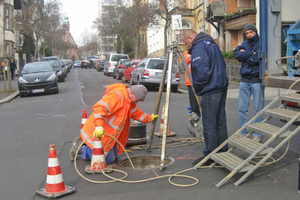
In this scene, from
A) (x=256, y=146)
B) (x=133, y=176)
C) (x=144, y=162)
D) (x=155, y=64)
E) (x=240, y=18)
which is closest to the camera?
(x=256, y=146)

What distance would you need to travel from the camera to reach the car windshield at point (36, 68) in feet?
59.0

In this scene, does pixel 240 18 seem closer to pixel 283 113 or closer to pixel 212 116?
pixel 283 113

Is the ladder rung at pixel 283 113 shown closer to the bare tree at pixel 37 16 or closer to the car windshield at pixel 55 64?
the car windshield at pixel 55 64

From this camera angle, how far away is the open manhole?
5.52m

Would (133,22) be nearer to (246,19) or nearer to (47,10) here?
(47,10)

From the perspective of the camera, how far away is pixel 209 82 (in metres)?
4.98

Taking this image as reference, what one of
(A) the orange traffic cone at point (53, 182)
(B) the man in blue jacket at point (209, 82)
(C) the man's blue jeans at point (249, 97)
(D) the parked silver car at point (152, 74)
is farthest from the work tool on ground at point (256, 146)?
(D) the parked silver car at point (152, 74)

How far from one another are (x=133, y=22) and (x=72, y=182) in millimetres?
38817

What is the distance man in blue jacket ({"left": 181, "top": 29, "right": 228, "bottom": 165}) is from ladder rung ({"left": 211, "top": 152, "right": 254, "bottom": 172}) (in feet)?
0.82

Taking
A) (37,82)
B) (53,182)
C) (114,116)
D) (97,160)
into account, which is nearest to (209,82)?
(114,116)

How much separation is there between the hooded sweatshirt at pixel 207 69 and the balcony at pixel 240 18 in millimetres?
20514

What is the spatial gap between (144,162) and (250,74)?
8.27 feet

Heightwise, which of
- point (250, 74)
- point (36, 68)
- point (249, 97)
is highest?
point (36, 68)

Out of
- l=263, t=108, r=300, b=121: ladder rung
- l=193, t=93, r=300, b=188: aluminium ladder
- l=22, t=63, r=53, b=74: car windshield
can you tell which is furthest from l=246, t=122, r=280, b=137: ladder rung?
l=22, t=63, r=53, b=74: car windshield
